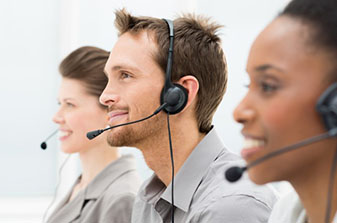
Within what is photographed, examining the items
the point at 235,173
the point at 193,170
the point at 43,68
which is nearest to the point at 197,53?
the point at 193,170

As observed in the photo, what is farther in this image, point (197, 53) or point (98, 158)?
point (98, 158)

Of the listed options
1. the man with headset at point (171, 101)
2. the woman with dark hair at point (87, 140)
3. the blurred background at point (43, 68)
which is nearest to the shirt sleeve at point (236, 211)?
the man with headset at point (171, 101)

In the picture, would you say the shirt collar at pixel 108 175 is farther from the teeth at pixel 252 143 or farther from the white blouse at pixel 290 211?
the teeth at pixel 252 143

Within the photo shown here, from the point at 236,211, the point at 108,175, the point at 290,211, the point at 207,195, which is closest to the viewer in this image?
the point at 290,211

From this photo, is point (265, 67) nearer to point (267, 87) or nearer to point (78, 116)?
point (267, 87)

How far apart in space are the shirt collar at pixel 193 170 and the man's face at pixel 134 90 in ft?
0.45

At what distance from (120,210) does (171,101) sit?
0.52 m

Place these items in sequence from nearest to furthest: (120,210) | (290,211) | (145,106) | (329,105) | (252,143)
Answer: (329,105) < (252,143) < (290,211) < (145,106) < (120,210)

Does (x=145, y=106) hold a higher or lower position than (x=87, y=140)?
higher

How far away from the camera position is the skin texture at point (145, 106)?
4.86 ft

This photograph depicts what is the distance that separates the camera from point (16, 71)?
3.23m

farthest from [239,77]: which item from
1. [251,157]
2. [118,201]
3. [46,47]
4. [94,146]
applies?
[251,157]

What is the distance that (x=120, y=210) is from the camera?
1721 millimetres

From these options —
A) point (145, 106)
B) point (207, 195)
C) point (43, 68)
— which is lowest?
point (43, 68)
